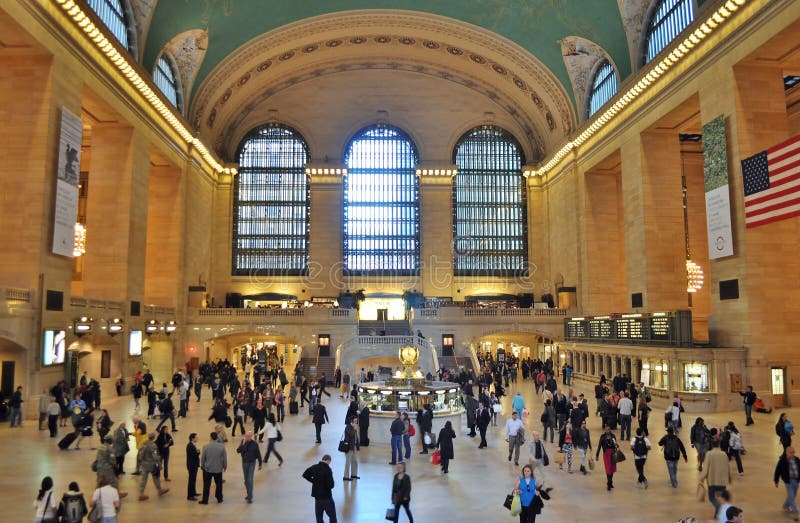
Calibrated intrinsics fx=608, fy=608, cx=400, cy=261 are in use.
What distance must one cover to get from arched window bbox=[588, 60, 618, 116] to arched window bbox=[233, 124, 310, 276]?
19478mm

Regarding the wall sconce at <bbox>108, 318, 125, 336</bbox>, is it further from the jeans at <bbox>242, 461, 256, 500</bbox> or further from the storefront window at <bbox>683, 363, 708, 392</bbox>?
the storefront window at <bbox>683, 363, 708, 392</bbox>

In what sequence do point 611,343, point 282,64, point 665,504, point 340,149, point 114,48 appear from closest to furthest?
point 665,504
point 114,48
point 611,343
point 282,64
point 340,149

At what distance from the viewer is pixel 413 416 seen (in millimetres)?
14445

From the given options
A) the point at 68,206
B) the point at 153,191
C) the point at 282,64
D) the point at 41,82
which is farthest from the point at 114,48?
the point at 282,64

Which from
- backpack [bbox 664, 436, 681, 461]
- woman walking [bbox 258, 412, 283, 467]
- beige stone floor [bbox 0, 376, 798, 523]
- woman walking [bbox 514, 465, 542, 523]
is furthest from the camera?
woman walking [bbox 258, 412, 283, 467]

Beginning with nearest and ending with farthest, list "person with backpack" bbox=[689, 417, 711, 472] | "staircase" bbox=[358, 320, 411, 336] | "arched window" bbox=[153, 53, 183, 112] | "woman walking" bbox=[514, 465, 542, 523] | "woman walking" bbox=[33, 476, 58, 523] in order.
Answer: "woman walking" bbox=[33, 476, 58, 523]
"woman walking" bbox=[514, 465, 542, 523]
"person with backpack" bbox=[689, 417, 711, 472]
"arched window" bbox=[153, 53, 183, 112]
"staircase" bbox=[358, 320, 411, 336]

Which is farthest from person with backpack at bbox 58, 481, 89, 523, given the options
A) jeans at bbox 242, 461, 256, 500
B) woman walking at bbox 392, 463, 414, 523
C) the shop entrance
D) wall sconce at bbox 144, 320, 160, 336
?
wall sconce at bbox 144, 320, 160, 336

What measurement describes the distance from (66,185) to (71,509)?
51.9 ft

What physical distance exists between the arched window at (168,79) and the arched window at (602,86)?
21709 millimetres

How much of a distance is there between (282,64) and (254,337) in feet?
56.0

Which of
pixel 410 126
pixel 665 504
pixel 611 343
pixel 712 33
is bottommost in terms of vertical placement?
pixel 665 504

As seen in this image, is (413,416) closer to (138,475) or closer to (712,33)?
(138,475)

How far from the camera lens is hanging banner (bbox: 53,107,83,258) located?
19109 mm

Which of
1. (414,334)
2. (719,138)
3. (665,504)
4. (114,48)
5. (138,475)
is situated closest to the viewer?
(665,504)
